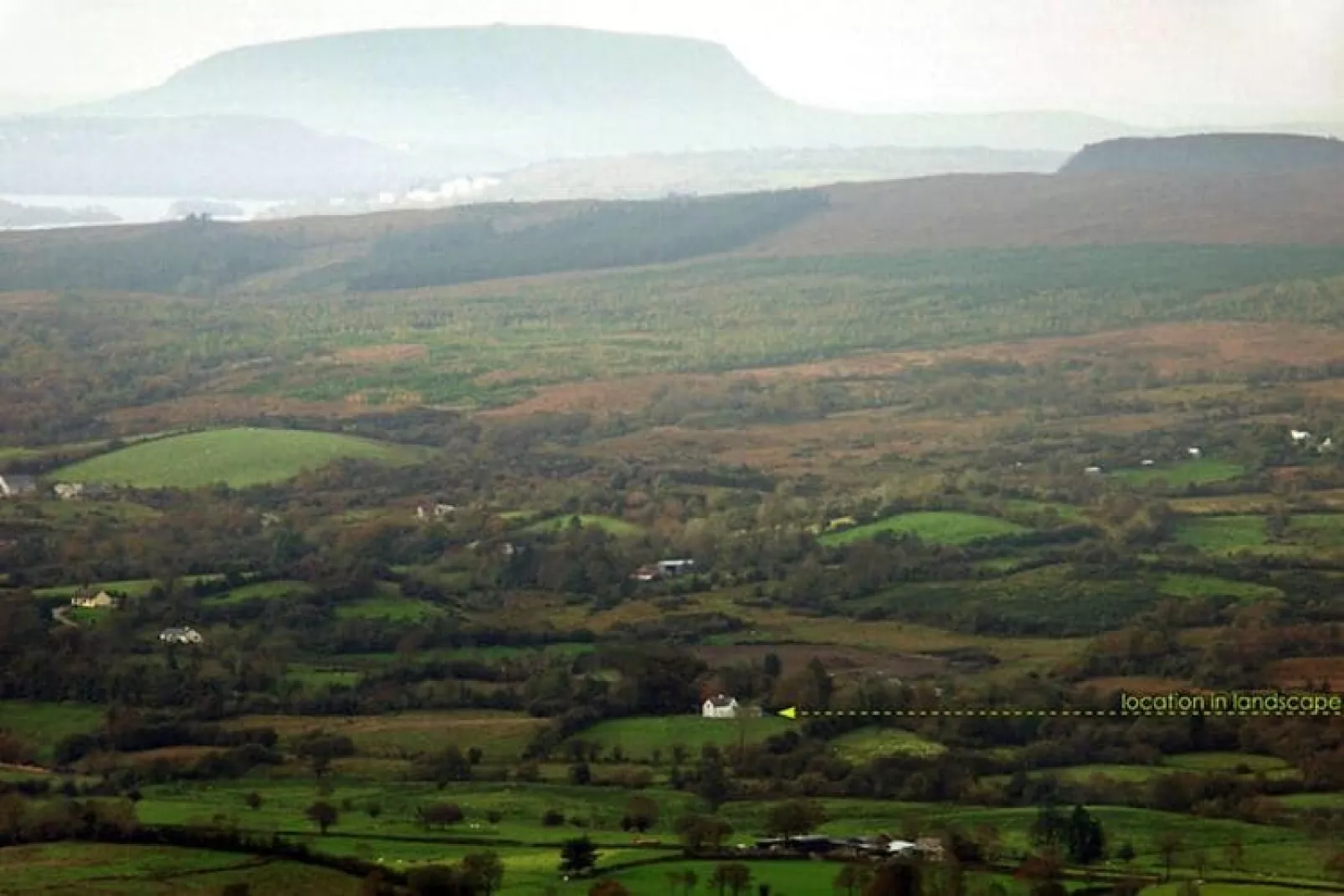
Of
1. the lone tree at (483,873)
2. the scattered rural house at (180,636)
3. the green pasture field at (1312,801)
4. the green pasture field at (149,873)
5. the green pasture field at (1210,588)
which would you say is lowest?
the green pasture field at (1210,588)

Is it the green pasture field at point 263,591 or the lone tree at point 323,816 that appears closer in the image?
the lone tree at point 323,816

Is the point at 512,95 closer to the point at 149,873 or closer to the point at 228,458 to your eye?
the point at 228,458

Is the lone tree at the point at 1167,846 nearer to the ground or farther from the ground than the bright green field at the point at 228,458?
farther from the ground

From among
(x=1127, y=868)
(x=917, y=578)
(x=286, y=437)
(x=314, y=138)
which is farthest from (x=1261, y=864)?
(x=314, y=138)

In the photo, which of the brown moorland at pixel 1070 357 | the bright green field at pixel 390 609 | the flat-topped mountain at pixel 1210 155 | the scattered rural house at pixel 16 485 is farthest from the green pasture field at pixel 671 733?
the flat-topped mountain at pixel 1210 155

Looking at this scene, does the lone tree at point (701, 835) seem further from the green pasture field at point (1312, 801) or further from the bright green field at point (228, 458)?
the bright green field at point (228, 458)

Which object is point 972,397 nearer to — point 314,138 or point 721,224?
point 721,224
